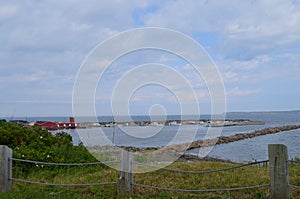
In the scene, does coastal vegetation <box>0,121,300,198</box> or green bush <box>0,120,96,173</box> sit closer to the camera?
coastal vegetation <box>0,121,300,198</box>

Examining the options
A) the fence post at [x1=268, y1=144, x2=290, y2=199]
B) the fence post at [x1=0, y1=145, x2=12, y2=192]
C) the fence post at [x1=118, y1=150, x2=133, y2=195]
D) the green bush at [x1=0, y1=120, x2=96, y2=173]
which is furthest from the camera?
the green bush at [x1=0, y1=120, x2=96, y2=173]

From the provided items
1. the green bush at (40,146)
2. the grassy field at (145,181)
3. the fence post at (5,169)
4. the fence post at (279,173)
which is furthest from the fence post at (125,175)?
the green bush at (40,146)

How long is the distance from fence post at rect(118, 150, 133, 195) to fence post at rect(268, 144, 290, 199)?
96.4 inches

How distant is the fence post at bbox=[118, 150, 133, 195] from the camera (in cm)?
614

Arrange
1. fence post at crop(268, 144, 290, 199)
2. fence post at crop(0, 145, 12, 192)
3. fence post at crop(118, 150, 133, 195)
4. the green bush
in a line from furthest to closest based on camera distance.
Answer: the green bush
fence post at crop(0, 145, 12, 192)
fence post at crop(118, 150, 133, 195)
fence post at crop(268, 144, 290, 199)

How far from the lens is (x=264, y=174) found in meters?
7.50

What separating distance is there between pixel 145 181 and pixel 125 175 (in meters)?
0.92

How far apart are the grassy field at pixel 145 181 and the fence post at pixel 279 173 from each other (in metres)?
0.50

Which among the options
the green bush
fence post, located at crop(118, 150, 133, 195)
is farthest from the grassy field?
the green bush

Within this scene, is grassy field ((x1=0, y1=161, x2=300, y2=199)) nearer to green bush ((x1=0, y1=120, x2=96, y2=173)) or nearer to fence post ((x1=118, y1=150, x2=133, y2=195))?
fence post ((x1=118, y1=150, x2=133, y2=195))

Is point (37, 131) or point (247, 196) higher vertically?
point (37, 131)

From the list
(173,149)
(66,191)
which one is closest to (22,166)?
(66,191)

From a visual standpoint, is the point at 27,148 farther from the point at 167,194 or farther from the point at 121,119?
the point at 167,194

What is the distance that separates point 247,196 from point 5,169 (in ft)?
15.2
